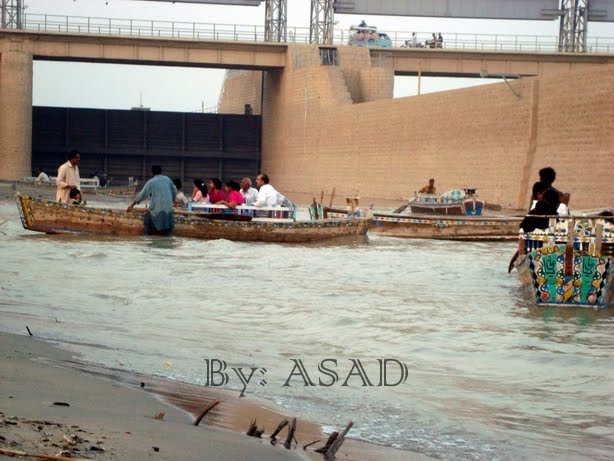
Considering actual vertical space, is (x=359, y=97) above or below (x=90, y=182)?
above

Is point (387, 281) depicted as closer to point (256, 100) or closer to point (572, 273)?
point (572, 273)

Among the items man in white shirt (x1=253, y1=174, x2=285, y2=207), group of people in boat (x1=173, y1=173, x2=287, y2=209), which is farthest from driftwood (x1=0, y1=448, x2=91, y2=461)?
man in white shirt (x1=253, y1=174, x2=285, y2=207)

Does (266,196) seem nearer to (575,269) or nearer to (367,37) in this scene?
(575,269)

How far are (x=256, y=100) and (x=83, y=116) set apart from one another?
8.42 meters

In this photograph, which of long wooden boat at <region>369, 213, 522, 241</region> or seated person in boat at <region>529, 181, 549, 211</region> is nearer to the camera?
seated person in boat at <region>529, 181, 549, 211</region>

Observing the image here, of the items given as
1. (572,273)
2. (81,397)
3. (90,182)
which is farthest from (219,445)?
(90,182)

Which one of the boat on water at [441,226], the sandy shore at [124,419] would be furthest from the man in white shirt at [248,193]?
the sandy shore at [124,419]

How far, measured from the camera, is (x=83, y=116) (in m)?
56.2

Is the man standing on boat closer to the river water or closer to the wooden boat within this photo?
the river water

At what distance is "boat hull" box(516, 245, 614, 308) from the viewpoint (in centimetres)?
1256

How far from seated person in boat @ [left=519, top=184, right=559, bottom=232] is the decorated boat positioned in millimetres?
16084

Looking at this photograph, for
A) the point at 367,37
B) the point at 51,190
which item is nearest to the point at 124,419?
the point at 51,190

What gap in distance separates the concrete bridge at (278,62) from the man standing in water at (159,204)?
1080 inches

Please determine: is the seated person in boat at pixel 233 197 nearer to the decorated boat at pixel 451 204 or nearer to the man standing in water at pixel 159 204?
the man standing in water at pixel 159 204
